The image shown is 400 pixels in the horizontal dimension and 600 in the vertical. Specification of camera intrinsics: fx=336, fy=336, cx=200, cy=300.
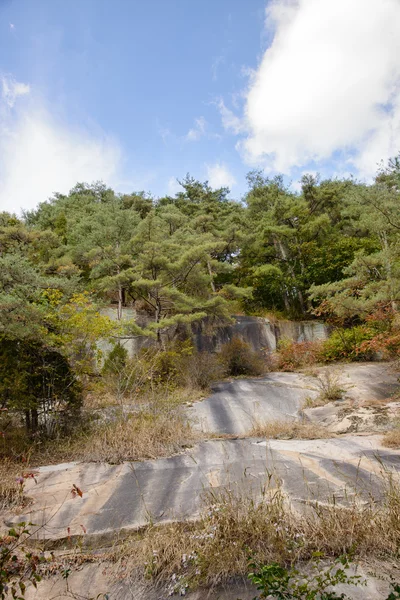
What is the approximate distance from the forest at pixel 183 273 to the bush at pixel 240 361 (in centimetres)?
129

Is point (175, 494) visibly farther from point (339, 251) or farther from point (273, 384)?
point (339, 251)

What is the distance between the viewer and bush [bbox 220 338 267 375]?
12969mm

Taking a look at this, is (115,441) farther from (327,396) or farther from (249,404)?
(327,396)

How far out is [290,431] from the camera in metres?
6.43

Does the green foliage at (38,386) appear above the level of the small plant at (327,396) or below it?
above

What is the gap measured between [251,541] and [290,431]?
12.1 ft

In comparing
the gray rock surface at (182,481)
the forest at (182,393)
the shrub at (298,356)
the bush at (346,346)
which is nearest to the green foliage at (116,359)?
the forest at (182,393)

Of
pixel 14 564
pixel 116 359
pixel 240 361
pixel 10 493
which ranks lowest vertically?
pixel 10 493

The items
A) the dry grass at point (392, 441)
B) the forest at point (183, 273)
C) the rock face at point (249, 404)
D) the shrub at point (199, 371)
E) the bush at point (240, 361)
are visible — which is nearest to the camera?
the dry grass at point (392, 441)

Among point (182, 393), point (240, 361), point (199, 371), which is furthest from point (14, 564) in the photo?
point (240, 361)

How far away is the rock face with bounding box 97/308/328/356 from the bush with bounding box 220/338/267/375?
158cm

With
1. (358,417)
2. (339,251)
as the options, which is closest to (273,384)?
(358,417)

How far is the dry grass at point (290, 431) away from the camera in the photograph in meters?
6.21

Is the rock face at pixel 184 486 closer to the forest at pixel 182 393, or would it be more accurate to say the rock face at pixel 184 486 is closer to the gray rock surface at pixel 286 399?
the forest at pixel 182 393
